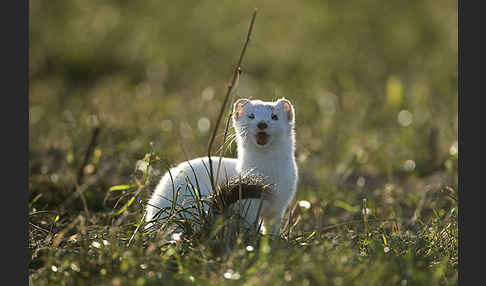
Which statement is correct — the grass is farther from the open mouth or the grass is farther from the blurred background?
the open mouth

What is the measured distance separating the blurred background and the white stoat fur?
0.92ft

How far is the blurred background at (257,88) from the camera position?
17.7ft

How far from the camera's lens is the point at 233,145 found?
4.88 meters

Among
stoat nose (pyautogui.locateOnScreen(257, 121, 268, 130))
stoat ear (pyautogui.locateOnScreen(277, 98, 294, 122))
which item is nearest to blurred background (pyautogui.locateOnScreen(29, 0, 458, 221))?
stoat ear (pyautogui.locateOnScreen(277, 98, 294, 122))

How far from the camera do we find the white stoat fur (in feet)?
12.9

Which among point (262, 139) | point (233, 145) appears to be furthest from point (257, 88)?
point (262, 139)

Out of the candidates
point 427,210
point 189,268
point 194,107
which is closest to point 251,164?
point 189,268

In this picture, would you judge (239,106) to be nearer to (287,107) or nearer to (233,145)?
(287,107)

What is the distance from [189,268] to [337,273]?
80 cm

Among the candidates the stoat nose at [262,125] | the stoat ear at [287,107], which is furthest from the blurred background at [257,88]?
the stoat nose at [262,125]

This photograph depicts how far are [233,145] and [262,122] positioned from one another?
1.02 metres

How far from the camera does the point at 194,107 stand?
25.5ft

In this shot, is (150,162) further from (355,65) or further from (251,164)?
(355,65)

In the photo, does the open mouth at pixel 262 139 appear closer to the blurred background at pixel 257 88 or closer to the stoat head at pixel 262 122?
the stoat head at pixel 262 122
